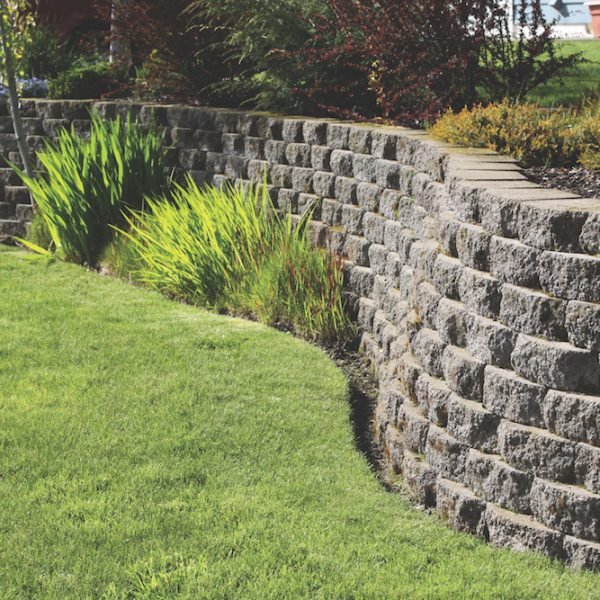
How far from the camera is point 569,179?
522 centimetres

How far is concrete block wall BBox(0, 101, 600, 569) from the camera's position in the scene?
12.9 ft

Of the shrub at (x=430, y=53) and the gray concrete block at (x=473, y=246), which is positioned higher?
the shrub at (x=430, y=53)

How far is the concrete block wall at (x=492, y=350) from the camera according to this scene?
3918mm

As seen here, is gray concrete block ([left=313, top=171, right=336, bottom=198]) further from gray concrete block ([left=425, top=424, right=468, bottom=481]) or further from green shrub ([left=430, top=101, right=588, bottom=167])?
gray concrete block ([left=425, top=424, right=468, bottom=481])

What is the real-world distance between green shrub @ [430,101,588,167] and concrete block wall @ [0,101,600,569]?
191 mm

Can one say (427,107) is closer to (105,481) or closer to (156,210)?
(156,210)

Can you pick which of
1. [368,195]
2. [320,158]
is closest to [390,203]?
[368,195]

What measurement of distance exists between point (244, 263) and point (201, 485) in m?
2.85

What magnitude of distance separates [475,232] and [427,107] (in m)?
3.19

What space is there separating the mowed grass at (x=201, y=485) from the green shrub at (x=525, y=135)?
1496mm

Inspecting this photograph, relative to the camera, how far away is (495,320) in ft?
14.0

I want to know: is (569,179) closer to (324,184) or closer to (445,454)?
(445,454)

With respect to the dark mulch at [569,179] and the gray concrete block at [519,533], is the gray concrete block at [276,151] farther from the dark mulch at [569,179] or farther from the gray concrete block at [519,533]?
the gray concrete block at [519,533]

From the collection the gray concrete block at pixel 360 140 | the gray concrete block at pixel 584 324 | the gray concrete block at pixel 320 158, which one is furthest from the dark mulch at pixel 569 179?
the gray concrete block at pixel 320 158
